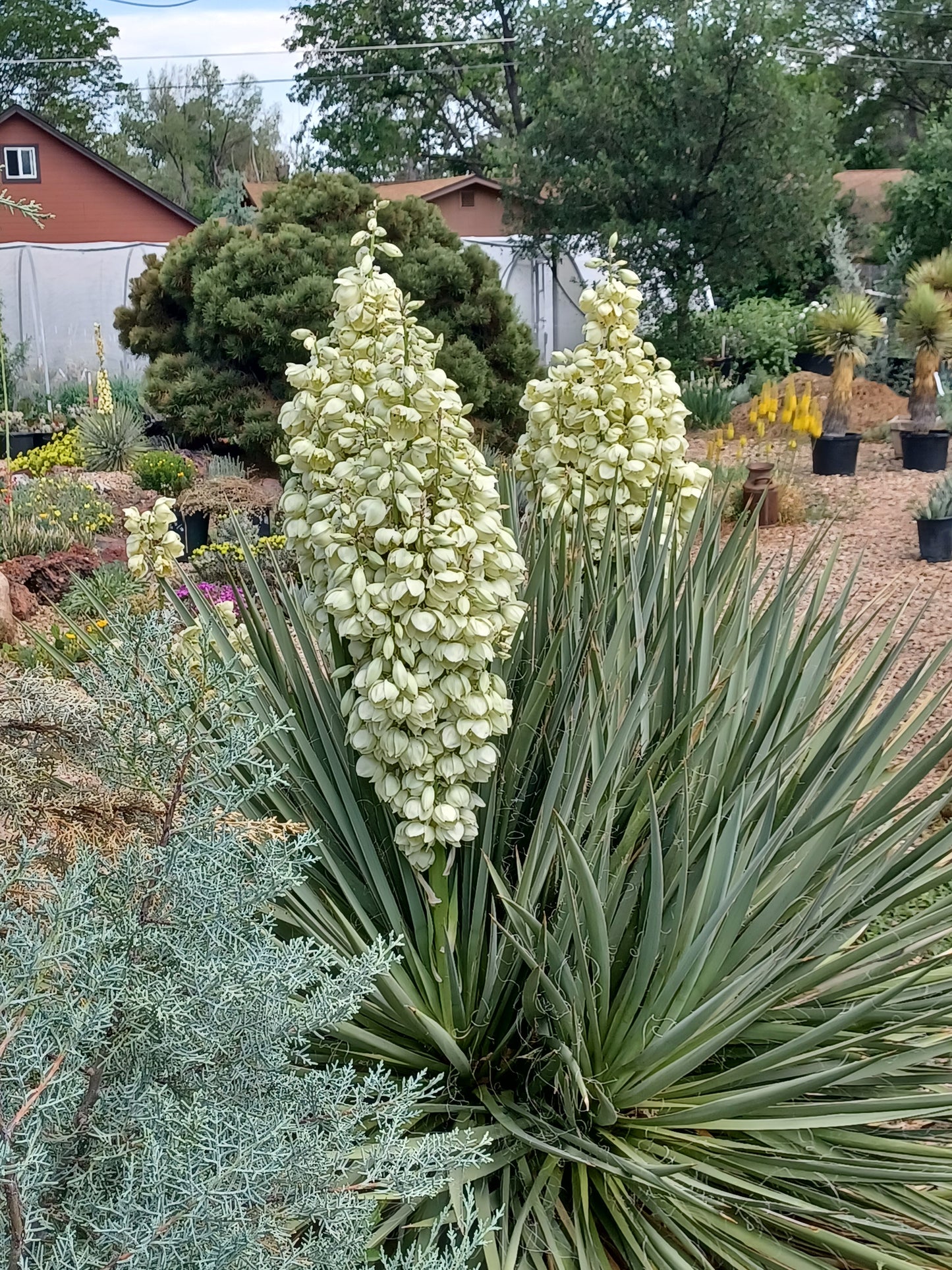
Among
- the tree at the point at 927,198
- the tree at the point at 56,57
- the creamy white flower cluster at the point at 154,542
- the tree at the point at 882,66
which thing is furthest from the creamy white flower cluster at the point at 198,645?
the tree at the point at 56,57

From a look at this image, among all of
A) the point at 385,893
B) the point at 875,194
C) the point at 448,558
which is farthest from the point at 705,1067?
the point at 875,194

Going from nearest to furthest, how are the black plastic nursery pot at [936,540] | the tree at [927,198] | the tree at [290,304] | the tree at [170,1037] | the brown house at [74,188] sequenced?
the tree at [170,1037], the black plastic nursery pot at [936,540], the tree at [290,304], the tree at [927,198], the brown house at [74,188]

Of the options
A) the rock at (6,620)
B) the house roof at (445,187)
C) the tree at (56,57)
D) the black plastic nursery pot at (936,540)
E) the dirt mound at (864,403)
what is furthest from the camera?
the tree at (56,57)

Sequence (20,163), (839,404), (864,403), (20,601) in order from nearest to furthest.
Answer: (20,601)
(839,404)
(864,403)
(20,163)

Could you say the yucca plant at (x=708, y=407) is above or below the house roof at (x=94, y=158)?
below

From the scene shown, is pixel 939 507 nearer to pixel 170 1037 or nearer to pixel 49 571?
pixel 49 571

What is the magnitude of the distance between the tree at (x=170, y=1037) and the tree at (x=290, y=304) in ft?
25.9

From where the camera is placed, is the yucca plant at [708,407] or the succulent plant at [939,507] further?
the yucca plant at [708,407]

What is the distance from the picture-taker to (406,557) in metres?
1.53

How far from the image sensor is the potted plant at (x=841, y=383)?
384 inches

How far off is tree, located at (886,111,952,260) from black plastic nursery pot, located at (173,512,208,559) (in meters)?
11.4

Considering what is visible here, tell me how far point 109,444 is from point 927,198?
11.3 metres

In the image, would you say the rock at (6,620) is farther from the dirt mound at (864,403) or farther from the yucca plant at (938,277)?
the yucca plant at (938,277)

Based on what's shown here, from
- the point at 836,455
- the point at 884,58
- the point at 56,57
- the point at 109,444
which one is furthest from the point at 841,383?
the point at 56,57
